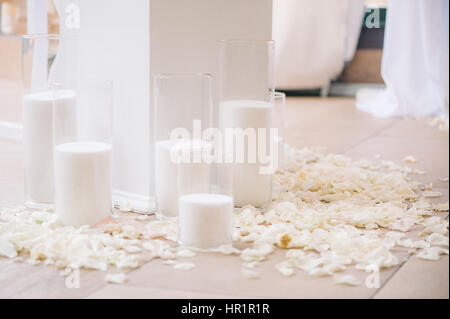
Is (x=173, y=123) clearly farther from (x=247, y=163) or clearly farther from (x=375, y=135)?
(x=375, y=135)

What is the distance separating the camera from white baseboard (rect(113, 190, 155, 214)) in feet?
4.93

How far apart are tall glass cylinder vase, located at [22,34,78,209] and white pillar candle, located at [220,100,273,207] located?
346 millimetres

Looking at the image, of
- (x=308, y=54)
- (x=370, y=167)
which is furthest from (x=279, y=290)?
(x=308, y=54)

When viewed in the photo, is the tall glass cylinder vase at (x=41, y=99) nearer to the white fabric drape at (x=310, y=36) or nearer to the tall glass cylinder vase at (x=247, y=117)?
the tall glass cylinder vase at (x=247, y=117)

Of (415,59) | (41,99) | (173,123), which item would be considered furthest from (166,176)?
(415,59)

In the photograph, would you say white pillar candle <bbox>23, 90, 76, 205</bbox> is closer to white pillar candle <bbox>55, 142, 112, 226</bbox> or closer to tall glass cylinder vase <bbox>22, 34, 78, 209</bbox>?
tall glass cylinder vase <bbox>22, 34, 78, 209</bbox>

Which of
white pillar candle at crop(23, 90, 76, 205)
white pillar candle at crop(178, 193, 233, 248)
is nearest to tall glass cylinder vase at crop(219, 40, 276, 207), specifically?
white pillar candle at crop(178, 193, 233, 248)

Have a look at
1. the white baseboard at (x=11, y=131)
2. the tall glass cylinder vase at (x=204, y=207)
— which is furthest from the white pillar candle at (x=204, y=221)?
the white baseboard at (x=11, y=131)

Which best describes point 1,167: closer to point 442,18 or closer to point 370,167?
point 370,167

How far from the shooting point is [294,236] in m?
1.28

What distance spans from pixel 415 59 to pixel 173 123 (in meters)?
2.13

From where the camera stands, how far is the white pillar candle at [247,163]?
1476mm

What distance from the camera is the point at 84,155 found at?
1321 mm

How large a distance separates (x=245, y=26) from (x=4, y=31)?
163 inches
